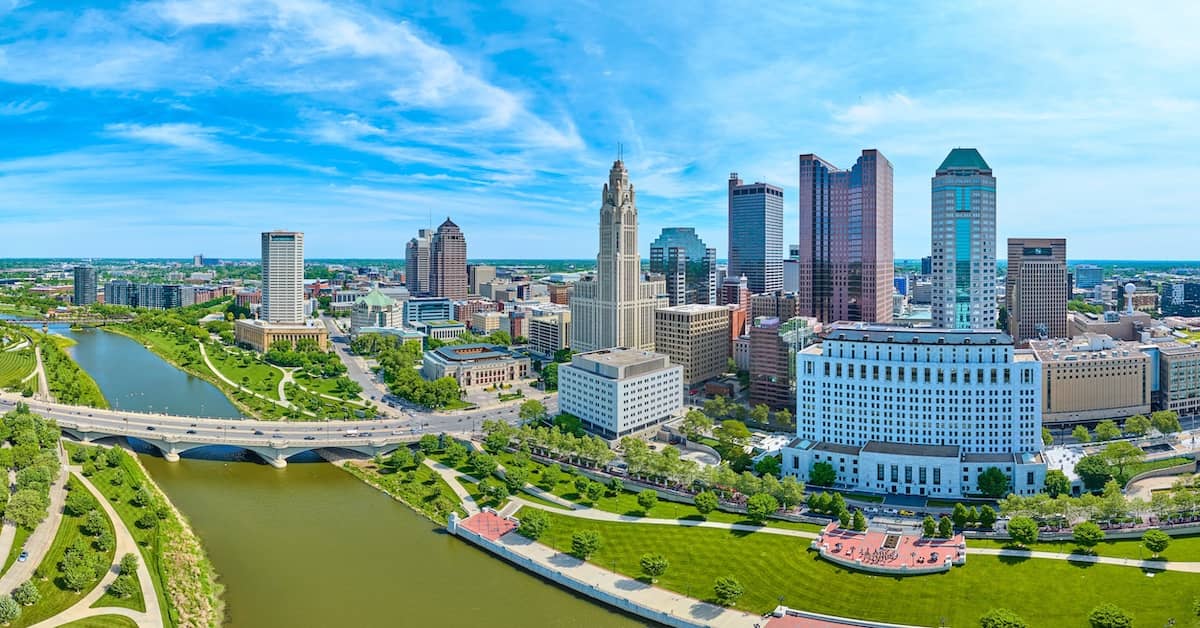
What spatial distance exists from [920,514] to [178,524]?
52.3 m

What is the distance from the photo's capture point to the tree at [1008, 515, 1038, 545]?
165 feet

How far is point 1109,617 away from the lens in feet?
130

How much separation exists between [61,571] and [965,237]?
84719 millimetres

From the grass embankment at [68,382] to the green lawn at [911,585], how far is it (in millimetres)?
69098

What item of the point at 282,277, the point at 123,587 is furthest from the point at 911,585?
the point at 282,277

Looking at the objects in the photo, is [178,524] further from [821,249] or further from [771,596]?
[821,249]

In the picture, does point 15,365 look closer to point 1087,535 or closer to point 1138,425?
point 1087,535

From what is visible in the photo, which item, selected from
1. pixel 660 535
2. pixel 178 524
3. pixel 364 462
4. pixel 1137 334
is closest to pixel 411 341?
pixel 364 462

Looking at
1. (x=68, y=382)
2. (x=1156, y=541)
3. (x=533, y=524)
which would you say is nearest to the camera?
(x=1156, y=541)

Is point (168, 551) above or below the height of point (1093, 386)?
below

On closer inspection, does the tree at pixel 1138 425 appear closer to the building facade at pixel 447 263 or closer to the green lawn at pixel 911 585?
the green lawn at pixel 911 585

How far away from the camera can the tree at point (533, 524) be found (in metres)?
53.6

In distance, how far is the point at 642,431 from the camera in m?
81.5

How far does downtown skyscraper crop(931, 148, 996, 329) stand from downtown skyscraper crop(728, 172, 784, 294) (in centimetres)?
7725
